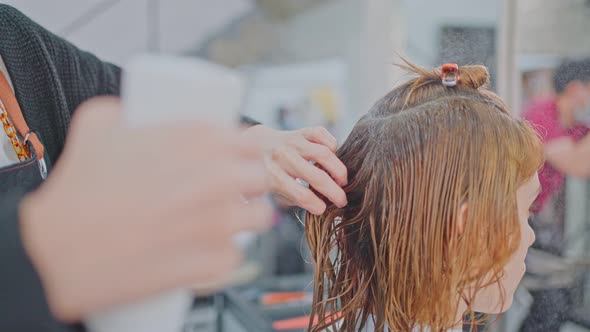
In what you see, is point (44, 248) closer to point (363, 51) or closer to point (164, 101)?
point (164, 101)

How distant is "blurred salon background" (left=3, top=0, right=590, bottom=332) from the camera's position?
127 cm

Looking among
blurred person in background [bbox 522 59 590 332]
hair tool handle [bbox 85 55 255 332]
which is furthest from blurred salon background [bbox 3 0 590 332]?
hair tool handle [bbox 85 55 255 332]

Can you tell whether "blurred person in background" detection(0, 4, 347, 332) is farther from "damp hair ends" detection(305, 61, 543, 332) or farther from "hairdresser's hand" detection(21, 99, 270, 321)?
"damp hair ends" detection(305, 61, 543, 332)

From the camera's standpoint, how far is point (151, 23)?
212 cm

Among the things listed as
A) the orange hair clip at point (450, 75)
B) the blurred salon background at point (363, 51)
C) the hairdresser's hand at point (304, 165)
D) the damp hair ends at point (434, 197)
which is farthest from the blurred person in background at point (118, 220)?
the orange hair clip at point (450, 75)

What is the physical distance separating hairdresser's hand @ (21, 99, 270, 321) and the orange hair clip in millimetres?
655

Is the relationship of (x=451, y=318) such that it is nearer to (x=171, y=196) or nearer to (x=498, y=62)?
(x=171, y=196)

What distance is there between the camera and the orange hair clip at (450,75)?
36.0 inches

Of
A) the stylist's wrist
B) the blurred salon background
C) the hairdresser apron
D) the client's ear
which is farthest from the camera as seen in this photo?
the blurred salon background

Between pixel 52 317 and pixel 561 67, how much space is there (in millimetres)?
1304

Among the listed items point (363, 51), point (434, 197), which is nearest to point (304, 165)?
point (434, 197)

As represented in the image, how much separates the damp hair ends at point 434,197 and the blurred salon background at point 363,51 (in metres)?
0.29

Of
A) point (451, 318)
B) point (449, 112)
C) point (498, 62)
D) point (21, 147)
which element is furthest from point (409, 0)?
point (21, 147)

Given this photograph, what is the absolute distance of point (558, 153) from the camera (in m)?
1.17
